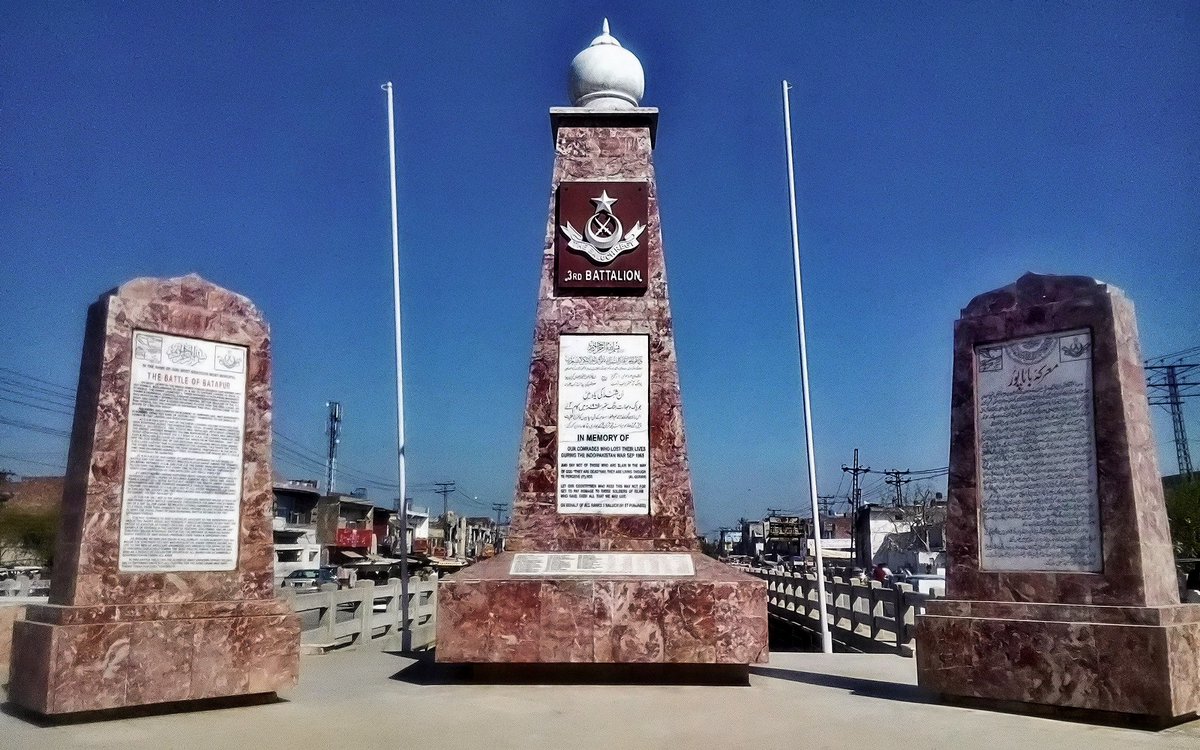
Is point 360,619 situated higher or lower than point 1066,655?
lower

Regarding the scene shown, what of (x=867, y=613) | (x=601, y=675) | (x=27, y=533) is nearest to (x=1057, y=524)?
(x=601, y=675)

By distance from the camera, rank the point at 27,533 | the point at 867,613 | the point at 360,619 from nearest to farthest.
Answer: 1. the point at 360,619
2. the point at 867,613
3. the point at 27,533

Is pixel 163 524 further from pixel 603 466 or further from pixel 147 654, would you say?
pixel 603 466

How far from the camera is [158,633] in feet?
23.4

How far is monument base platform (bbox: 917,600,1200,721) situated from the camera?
22.5 ft

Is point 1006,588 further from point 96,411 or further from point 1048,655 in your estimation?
point 96,411

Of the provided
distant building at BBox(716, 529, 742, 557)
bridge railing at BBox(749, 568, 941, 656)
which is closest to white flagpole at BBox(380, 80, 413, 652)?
bridge railing at BBox(749, 568, 941, 656)

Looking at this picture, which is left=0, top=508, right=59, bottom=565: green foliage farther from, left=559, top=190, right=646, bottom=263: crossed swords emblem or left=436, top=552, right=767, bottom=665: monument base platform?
left=436, top=552, right=767, bottom=665: monument base platform

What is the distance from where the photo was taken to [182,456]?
7590 mm

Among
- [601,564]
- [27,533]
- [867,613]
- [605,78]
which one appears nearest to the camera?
[601,564]

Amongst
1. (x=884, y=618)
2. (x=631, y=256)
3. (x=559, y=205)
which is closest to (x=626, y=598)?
(x=631, y=256)

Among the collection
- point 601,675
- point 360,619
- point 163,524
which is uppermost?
point 163,524

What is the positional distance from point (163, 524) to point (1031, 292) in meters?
7.47

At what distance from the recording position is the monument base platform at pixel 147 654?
6.75 meters
